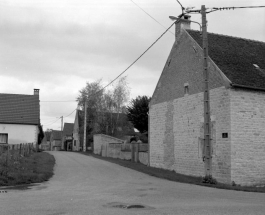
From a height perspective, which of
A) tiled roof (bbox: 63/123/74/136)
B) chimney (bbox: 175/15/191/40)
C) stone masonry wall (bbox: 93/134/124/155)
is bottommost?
stone masonry wall (bbox: 93/134/124/155)

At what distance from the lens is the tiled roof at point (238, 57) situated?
17609 millimetres

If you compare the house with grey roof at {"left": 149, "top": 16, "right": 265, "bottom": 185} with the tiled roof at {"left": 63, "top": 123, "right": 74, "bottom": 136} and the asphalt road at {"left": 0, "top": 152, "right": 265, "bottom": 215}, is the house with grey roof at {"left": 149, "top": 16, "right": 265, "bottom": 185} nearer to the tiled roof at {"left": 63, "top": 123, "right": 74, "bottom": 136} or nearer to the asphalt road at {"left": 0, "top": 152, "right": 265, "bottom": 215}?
the asphalt road at {"left": 0, "top": 152, "right": 265, "bottom": 215}

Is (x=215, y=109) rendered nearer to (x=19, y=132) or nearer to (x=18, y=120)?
(x=19, y=132)

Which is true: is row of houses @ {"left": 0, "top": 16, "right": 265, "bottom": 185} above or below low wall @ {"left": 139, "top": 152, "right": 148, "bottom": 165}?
above

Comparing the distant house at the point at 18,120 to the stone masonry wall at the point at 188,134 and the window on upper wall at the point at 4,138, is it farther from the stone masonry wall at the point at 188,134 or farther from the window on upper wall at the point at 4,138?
the stone masonry wall at the point at 188,134

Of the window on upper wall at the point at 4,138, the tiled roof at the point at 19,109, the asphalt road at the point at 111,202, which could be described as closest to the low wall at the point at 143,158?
the asphalt road at the point at 111,202

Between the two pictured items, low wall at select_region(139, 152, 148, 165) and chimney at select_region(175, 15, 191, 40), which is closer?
chimney at select_region(175, 15, 191, 40)

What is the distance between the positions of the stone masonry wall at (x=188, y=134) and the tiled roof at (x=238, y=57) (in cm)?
130

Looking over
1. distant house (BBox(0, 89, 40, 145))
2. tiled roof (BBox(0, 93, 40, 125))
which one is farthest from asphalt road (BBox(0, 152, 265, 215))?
tiled roof (BBox(0, 93, 40, 125))

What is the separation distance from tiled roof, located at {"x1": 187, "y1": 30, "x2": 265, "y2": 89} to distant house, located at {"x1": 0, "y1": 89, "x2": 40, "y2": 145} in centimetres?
2456

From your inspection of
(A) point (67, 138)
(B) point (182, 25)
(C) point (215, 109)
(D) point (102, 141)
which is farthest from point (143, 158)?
(A) point (67, 138)

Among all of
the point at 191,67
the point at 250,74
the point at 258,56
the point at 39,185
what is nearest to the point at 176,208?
the point at 39,185

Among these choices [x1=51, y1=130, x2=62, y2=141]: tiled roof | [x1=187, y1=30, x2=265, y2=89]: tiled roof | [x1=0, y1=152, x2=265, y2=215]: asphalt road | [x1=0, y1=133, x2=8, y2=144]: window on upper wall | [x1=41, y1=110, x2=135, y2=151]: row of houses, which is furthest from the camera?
[x1=51, y1=130, x2=62, y2=141]: tiled roof

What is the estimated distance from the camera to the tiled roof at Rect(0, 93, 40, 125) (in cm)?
3894
